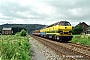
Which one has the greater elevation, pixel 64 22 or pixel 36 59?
pixel 64 22

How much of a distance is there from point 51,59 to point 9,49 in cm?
571

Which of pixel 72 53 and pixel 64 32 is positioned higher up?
pixel 64 32

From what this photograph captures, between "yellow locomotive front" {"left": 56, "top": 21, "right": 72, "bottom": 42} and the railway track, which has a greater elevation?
"yellow locomotive front" {"left": 56, "top": 21, "right": 72, "bottom": 42}

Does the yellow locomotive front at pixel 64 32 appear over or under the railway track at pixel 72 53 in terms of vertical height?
over

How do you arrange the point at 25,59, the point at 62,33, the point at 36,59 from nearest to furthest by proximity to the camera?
1. the point at 25,59
2. the point at 36,59
3. the point at 62,33

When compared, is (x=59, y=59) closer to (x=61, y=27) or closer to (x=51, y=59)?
(x=51, y=59)

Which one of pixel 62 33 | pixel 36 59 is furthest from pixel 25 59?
pixel 62 33

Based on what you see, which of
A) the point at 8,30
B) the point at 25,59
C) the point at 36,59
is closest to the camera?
the point at 25,59

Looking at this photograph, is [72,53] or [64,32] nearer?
[72,53]

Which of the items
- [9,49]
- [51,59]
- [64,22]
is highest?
[64,22]

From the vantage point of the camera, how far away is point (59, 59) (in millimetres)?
14039

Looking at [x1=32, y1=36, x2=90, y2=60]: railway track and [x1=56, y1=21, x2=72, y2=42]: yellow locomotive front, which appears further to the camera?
[x1=56, y1=21, x2=72, y2=42]: yellow locomotive front

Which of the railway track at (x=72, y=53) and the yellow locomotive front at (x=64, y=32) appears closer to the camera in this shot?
the railway track at (x=72, y=53)

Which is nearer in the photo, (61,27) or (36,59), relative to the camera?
(36,59)
